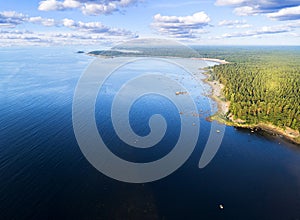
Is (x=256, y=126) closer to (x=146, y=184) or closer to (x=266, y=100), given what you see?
(x=266, y=100)

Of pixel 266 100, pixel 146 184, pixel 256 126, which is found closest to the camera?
pixel 146 184

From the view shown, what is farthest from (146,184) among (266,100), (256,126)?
(266,100)

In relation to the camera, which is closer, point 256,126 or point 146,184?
point 146,184

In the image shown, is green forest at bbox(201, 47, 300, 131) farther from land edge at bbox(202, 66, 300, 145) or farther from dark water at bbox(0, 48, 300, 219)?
dark water at bbox(0, 48, 300, 219)

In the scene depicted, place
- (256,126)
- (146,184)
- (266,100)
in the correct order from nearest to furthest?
(146,184) → (256,126) → (266,100)

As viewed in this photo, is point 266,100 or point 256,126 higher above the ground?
point 266,100

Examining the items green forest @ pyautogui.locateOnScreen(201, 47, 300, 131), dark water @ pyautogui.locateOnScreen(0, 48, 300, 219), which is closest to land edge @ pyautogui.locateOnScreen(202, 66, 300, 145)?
green forest @ pyautogui.locateOnScreen(201, 47, 300, 131)

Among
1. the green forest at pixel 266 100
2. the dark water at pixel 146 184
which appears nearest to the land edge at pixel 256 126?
the green forest at pixel 266 100

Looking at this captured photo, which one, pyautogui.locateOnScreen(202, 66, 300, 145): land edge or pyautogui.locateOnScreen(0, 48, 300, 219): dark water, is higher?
pyautogui.locateOnScreen(0, 48, 300, 219): dark water

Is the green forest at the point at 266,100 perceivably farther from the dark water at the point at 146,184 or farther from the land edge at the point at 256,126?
the dark water at the point at 146,184
